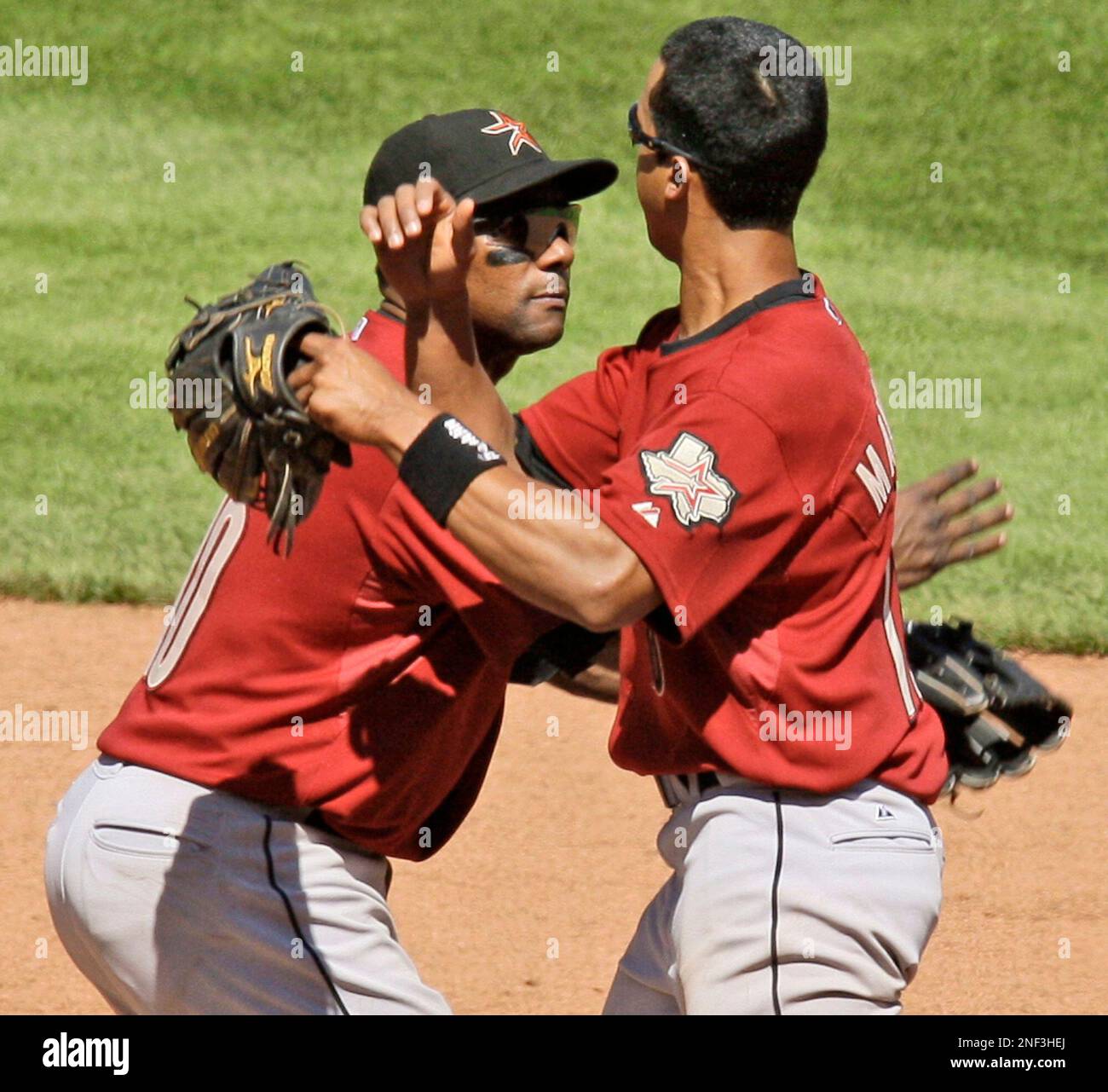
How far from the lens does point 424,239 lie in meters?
3.05

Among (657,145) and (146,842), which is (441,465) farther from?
(146,842)

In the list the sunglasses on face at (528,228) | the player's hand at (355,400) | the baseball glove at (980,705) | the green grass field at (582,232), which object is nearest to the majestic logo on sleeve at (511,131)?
the sunglasses on face at (528,228)

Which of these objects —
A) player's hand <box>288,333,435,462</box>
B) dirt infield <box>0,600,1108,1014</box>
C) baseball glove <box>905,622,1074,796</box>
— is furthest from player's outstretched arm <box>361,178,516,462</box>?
dirt infield <box>0,600,1108,1014</box>

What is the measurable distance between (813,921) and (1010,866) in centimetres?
327

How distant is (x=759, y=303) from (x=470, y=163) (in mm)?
705

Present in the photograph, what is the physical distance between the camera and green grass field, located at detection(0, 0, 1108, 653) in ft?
30.9

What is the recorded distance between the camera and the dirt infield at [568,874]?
552cm

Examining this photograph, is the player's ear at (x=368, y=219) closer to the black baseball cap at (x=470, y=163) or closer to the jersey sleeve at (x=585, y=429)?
the black baseball cap at (x=470, y=163)

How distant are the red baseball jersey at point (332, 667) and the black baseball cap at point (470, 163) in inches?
13.1

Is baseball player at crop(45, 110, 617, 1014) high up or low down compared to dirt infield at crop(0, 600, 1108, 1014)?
up

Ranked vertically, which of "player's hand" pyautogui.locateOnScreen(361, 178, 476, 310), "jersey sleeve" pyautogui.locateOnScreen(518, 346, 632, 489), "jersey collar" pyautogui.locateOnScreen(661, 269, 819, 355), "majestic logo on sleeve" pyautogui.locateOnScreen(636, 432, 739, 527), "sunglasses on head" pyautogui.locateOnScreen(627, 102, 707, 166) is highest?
"sunglasses on head" pyautogui.locateOnScreen(627, 102, 707, 166)

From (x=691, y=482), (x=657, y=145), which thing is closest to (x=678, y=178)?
(x=657, y=145)

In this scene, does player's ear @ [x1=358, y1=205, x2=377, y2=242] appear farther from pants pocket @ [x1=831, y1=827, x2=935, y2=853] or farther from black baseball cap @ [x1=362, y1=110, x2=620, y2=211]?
pants pocket @ [x1=831, y1=827, x2=935, y2=853]
